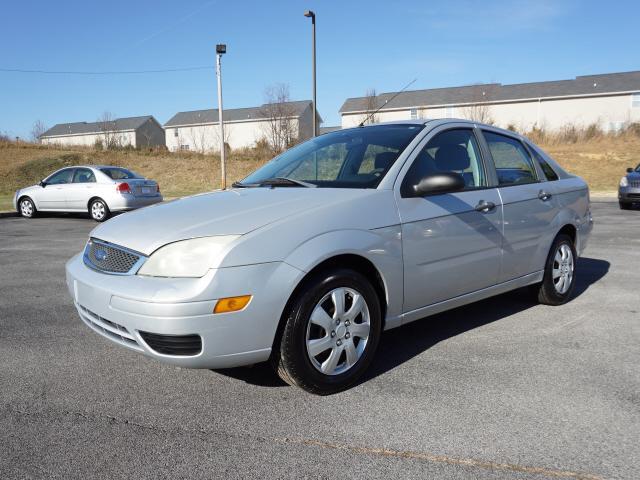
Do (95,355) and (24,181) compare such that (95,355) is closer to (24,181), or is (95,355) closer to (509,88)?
(24,181)

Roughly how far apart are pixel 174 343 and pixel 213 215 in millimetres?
775

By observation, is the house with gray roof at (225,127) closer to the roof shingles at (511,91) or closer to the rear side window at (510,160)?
the roof shingles at (511,91)

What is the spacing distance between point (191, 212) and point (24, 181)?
2963 centimetres

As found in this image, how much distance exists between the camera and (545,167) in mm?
5172

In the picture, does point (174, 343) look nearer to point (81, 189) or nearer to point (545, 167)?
point (545, 167)

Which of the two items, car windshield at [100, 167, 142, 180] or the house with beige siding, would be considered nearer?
car windshield at [100, 167, 142, 180]

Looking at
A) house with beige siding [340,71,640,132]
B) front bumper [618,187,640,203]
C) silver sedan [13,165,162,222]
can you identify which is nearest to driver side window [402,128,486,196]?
silver sedan [13,165,162,222]

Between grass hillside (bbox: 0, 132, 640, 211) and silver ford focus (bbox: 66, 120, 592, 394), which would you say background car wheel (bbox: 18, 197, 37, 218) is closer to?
grass hillside (bbox: 0, 132, 640, 211)

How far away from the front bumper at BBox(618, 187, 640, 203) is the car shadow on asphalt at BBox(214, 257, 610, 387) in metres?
10.2

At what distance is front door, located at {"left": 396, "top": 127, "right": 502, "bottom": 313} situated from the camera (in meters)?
3.61

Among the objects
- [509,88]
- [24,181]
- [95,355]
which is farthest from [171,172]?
[509,88]

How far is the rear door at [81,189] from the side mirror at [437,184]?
41.7 ft

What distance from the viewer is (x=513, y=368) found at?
365 centimetres

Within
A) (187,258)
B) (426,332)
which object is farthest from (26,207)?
(187,258)
